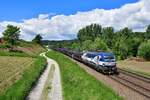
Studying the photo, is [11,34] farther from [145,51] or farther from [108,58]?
[108,58]

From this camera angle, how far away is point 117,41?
114m

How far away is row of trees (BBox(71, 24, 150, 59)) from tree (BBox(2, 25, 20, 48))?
25936 millimetres

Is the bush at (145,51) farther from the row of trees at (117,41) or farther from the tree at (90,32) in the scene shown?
the tree at (90,32)

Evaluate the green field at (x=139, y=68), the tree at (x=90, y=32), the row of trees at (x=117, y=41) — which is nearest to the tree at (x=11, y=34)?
the row of trees at (x=117, y=41)

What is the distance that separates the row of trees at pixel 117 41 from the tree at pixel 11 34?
2594 centimetres

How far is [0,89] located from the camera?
90.4 ft

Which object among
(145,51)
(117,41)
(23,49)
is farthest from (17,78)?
(23,49)

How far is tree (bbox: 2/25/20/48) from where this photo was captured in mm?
109750

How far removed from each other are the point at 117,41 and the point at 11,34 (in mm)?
34991

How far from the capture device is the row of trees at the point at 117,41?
97.3 meters

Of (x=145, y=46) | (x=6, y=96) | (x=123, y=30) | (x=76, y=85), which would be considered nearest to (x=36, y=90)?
(x=76, y=85)

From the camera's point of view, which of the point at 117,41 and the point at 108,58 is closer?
the point at 108,58

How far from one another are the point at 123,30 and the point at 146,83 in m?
103

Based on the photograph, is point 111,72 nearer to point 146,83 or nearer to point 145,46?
point 146,83
